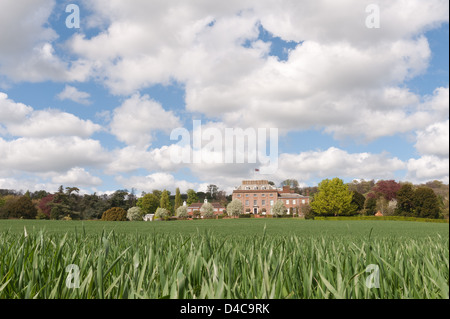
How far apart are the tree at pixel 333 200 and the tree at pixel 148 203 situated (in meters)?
33.7

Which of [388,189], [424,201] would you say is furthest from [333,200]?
[424,201]

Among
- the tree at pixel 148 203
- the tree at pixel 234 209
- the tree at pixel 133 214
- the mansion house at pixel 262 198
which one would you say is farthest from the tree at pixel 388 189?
the tree at pixel 148 203

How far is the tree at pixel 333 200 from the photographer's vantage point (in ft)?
197

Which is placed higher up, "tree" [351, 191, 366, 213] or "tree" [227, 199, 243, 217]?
"tree" [351, 191, 366, 213]

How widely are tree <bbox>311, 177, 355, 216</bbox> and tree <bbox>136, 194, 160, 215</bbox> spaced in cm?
3374

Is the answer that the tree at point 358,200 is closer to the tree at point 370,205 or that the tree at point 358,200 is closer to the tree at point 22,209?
the tree at point 370,205

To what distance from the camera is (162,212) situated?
52812 mm

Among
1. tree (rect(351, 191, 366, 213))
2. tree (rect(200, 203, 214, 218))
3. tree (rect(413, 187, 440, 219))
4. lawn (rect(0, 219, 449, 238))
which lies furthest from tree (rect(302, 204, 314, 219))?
lawn (rect(0, 219, 449, 238))

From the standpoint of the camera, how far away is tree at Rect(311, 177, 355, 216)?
2370 inches

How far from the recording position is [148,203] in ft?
223

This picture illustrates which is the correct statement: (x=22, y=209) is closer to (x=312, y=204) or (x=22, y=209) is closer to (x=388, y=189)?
(x=312, y=204)

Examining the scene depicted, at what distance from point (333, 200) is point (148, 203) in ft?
124

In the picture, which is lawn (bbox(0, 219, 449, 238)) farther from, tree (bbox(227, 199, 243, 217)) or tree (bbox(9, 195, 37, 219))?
tree (bbox(227, 199, 243, 217))
